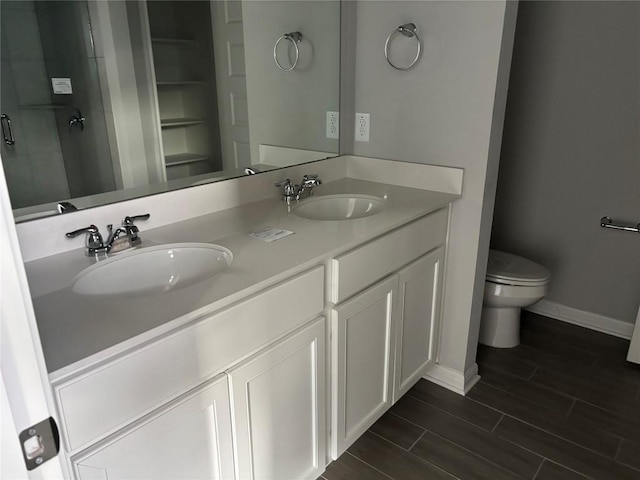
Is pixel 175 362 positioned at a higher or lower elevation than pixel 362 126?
lower

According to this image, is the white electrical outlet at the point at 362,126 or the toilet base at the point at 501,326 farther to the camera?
the toilet base at the point at 501,326

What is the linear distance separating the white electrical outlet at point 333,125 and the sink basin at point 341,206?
0.38 m

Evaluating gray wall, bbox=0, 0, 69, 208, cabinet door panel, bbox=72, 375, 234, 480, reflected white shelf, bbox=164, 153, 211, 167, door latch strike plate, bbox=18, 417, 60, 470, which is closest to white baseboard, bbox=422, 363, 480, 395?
cabinet door panel, bbox=72, 375, 234, 480

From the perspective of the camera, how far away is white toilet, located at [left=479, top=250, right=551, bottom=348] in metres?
2.36

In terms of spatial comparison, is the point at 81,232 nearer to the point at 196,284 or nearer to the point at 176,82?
the point at 196,284

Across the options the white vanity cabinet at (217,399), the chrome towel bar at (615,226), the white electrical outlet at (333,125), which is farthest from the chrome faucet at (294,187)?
the chrome towel bar at (615,226)

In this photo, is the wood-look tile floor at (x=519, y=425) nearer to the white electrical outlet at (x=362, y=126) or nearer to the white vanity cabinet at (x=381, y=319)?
the white vanity cabinet at (x=381, y=319)

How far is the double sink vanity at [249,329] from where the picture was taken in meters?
0.94

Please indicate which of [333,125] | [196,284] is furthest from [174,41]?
[196,284]

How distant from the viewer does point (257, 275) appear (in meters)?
1.18

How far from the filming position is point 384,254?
1.61 m

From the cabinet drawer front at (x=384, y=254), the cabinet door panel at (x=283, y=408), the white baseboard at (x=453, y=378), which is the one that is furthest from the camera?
the white baseboard at (x=453, y=378)

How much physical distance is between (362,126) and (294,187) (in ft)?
1.72

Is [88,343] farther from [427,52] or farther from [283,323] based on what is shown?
[427,52]
